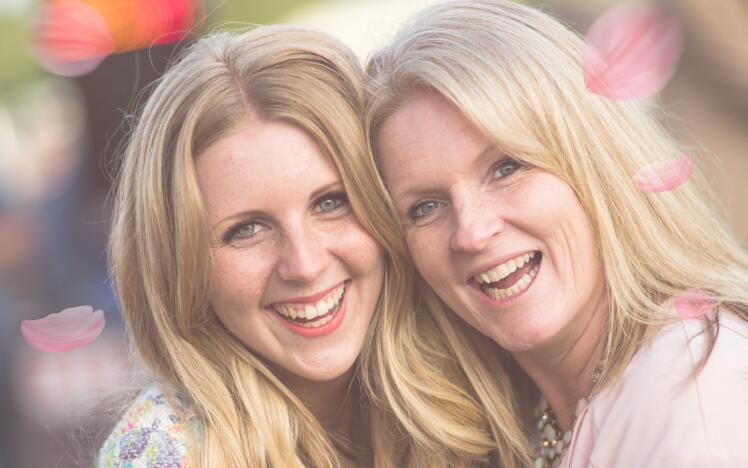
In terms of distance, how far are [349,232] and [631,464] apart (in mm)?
985

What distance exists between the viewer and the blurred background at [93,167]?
4.81 meters

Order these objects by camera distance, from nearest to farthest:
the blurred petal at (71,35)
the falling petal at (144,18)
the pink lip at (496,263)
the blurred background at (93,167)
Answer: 1. the pink lip at (496,263)
2. the blurred background at (93,167)
3. the falling petal at (144,18)
4. the blurred petal at (71,35)

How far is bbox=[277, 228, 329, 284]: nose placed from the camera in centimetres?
279

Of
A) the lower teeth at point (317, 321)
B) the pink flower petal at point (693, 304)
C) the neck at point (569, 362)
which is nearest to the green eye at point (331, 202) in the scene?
the lower teeth at point (317, 321)

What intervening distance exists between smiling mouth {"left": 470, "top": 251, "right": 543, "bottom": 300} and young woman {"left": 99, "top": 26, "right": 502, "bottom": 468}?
0.98 ft

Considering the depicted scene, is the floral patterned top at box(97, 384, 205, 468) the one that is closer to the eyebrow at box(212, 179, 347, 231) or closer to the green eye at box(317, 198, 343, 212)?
the eyebrow at box(212, 179, 347, 231)

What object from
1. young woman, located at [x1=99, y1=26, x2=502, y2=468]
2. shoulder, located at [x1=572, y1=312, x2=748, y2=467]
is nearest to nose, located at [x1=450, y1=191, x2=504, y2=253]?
young woman, located at [x1=99, y1=26, x2=502, y2=468]

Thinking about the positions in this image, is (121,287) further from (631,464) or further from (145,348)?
(631,464)

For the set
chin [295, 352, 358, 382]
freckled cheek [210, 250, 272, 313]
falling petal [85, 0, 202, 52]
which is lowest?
chin [295, 352, 358, 382]

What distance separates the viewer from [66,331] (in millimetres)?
3660

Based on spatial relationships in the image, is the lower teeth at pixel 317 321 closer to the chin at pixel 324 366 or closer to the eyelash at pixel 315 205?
the chin at pixel 324 366

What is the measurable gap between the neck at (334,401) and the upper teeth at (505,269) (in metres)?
0.69

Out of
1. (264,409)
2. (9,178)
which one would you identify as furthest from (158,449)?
(9,178)

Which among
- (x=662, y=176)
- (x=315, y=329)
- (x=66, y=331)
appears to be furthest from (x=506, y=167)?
(x=66, y=331)
